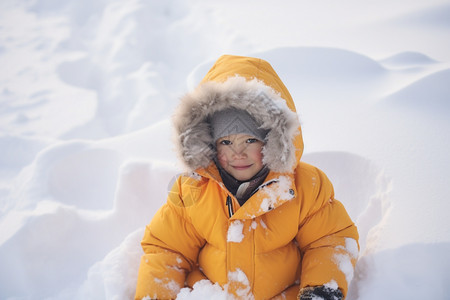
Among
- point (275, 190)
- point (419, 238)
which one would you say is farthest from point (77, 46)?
point (419, 238)

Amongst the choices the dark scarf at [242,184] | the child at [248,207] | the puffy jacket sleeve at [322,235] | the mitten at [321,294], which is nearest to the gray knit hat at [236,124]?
the child at [248,207]

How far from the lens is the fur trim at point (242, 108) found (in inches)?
44.3

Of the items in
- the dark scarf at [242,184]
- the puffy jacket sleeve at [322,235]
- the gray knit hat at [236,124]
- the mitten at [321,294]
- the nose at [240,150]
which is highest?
the gray knit hat at [236,124]

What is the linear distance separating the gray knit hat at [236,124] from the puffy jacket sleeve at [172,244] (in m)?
0.30

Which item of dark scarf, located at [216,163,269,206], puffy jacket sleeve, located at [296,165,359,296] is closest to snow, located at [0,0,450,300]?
puffy jacket sleeve, located at [296,165,359,296]

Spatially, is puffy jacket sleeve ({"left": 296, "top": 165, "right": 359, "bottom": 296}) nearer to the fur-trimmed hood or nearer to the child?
the child

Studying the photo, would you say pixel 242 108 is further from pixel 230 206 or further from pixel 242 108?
pixel 230 206

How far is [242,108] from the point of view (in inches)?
45.2

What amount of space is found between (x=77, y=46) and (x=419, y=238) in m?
4.19

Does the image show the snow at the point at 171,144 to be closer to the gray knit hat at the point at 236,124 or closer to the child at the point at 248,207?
the child at the point at 248,207

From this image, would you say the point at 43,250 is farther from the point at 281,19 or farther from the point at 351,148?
the point at 281,19

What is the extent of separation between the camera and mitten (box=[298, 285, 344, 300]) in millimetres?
1122

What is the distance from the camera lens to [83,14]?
16.3 feet

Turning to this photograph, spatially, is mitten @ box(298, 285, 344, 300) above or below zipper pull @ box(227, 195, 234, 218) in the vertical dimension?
below
